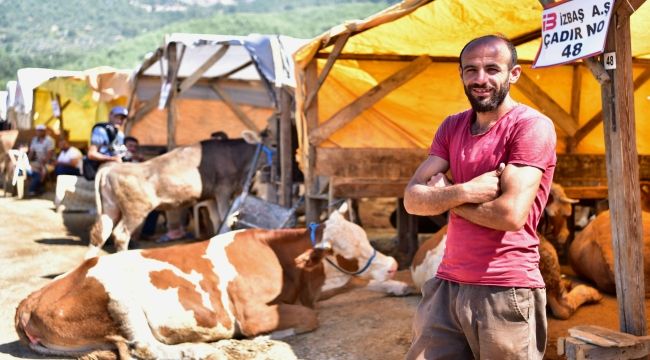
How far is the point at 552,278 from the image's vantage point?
6125 mm

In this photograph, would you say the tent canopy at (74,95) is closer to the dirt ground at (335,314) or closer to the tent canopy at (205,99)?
the tent canopy at (205,99)

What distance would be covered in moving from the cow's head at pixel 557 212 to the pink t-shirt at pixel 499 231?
3869mm

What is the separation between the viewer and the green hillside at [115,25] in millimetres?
54938

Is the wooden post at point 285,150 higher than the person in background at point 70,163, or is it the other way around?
the wooden post at point 285,150

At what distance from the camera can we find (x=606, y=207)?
8.37 meters

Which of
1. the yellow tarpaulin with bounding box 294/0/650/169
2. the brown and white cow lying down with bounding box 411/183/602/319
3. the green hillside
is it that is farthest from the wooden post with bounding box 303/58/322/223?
the green hillside

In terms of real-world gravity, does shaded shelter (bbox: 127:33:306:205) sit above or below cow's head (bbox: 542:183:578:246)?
above

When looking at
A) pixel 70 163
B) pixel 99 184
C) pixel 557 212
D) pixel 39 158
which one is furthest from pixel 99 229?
pixel 39 158

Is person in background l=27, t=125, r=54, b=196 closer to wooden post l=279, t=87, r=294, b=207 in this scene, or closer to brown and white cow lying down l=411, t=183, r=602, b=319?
wooden post l=279, t=87, r=294, b=207

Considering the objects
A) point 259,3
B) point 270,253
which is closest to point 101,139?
point 270,253

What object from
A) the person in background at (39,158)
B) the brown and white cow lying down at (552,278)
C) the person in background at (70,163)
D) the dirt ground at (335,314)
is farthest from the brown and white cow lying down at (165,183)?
the person in background at (39,158)

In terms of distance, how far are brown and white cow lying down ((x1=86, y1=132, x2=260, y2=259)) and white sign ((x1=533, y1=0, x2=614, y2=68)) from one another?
654 cm

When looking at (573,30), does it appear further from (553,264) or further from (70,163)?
(70,163)

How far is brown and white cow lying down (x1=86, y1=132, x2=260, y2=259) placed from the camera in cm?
939
